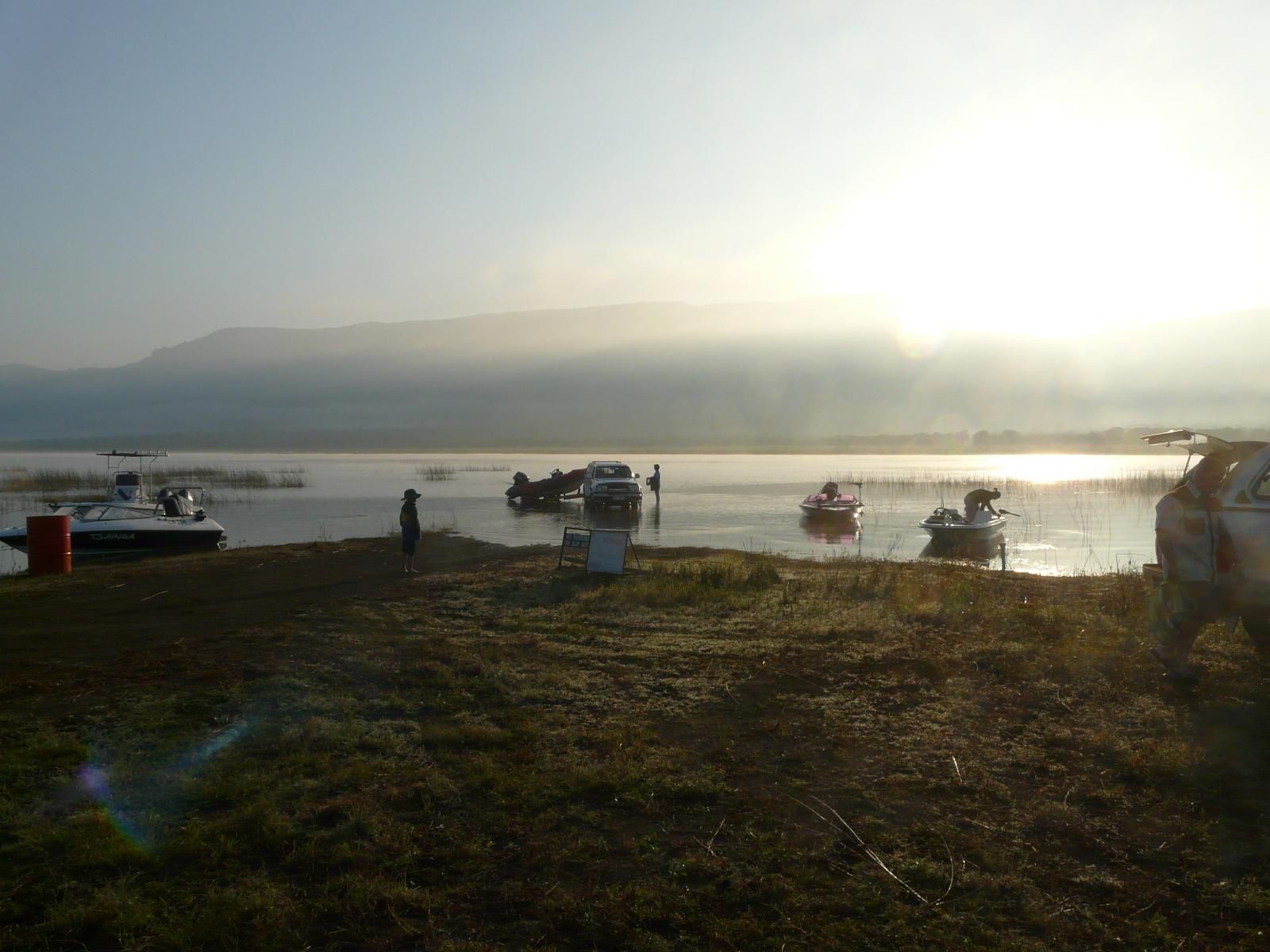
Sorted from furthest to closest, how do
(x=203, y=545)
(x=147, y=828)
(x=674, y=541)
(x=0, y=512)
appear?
1. (x=0, y=512)
2. (x=674, y=541)
3. (x=203, y=545)
4. (x=147, y=828)

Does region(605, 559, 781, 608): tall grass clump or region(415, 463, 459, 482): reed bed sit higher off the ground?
region(415, 463, 459, 482): reed bed

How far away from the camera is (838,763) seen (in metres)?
6.27

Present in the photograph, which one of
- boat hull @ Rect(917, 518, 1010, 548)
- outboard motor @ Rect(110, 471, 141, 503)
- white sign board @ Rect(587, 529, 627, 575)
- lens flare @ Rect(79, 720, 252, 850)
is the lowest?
boat hull @ Rect(917, 518, 1010, 548)

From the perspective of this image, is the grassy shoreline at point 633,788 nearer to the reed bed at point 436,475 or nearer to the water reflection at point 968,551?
the water reflection at point 968,551

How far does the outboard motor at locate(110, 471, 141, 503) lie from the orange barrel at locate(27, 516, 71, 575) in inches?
291

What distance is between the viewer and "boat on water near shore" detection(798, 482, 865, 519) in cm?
3447

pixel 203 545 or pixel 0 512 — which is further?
pixel 0 512

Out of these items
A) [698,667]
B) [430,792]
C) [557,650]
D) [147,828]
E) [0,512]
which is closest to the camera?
[147,828]

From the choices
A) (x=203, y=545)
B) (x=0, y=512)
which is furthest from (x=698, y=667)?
(x=0, y=512)

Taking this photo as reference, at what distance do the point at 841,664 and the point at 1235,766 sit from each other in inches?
152

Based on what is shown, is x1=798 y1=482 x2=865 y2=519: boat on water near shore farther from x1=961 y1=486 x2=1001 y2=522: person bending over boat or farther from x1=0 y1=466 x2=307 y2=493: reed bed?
x1=0 y1=466 x2=307 y2=493: reed bed

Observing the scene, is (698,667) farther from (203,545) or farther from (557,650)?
(203,545)

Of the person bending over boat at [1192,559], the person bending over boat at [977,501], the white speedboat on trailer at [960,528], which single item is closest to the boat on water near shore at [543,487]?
the white speedboat on trailer at [960,528]

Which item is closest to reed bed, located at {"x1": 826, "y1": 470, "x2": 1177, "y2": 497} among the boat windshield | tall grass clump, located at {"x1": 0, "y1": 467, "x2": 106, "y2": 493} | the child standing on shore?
the boat windshield
